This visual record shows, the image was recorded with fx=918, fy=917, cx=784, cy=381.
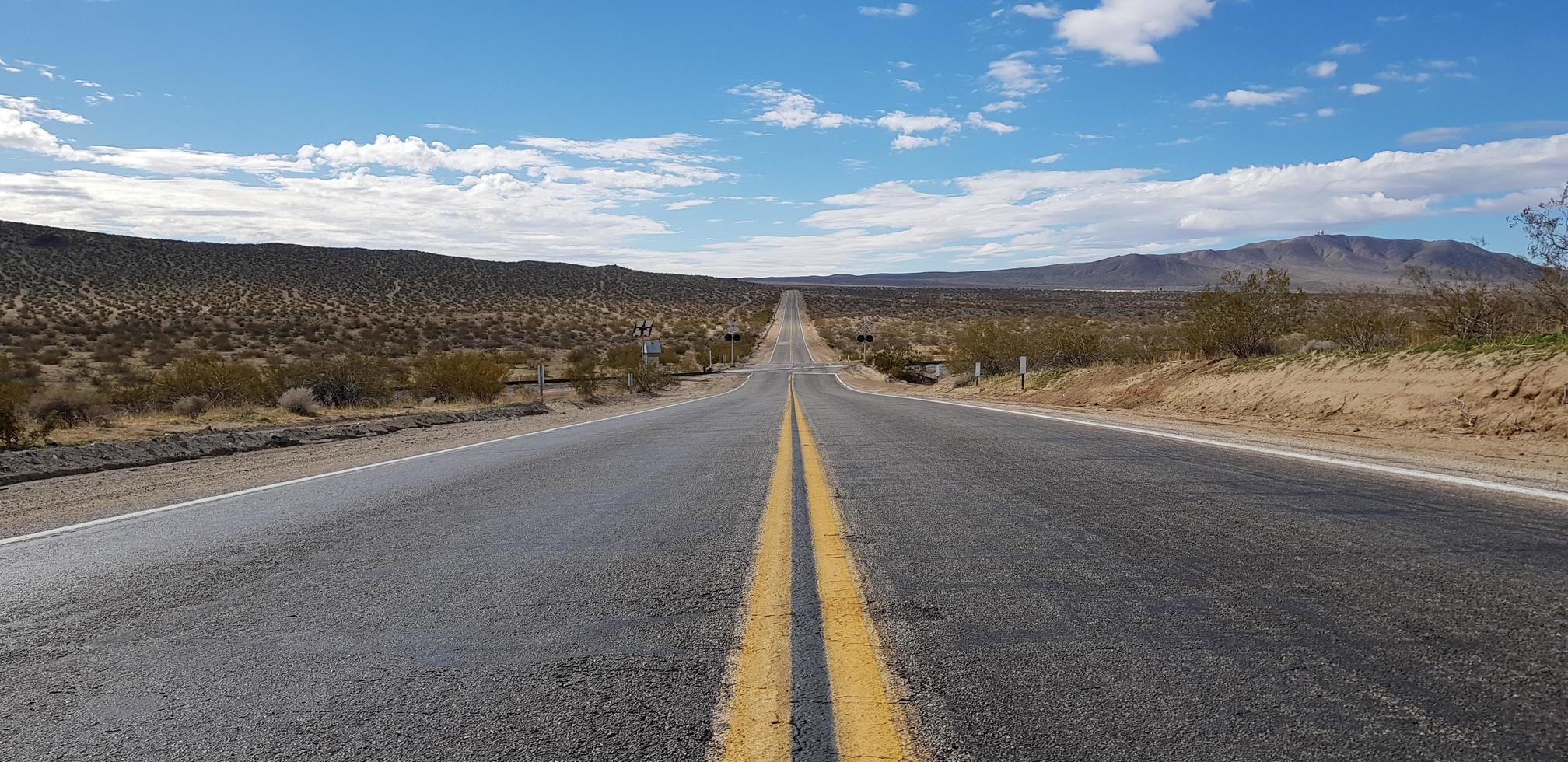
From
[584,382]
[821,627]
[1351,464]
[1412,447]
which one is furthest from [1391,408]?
[584,382]

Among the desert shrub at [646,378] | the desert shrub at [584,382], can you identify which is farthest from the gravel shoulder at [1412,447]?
the desert shrub at [646,378]

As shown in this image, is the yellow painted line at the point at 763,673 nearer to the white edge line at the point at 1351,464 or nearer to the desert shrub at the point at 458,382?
the white edge line at the point at 1351,464

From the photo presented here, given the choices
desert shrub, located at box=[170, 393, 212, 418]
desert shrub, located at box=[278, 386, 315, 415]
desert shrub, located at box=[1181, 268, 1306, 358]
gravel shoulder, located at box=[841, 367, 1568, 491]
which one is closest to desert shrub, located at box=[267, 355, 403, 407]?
desert shrub, located at box=[278, 386, 315, 415]

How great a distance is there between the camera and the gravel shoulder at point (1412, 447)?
24.1ft

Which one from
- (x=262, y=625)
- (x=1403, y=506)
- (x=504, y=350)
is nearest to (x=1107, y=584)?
(x=1403, y=506)

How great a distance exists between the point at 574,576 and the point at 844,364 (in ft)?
245

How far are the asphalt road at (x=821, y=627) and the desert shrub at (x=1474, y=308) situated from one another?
10214mm

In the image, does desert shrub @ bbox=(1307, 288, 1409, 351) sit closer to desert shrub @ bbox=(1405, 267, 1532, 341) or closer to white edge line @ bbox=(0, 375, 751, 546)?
desert shrub @ bbox=(1405, 267, 1532, 341)

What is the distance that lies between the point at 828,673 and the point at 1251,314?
19967 millimetres

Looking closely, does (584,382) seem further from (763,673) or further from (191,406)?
(763,673)

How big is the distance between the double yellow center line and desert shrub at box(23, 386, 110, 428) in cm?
1639

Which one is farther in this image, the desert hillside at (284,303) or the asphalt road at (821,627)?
the desert hillside at (284,303)

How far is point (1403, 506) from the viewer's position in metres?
5.55

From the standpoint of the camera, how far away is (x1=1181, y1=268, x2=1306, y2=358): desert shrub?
2002 cm
